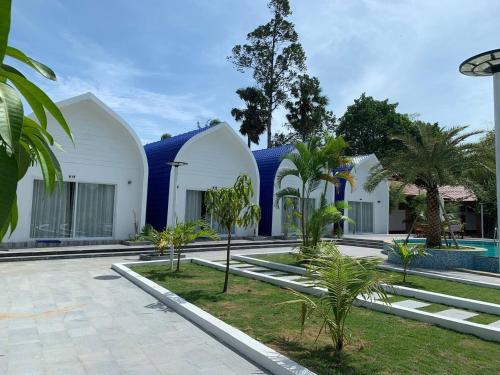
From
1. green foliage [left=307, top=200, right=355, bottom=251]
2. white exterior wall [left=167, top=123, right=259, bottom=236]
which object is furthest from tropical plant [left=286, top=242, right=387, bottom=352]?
white exterior wall [left=167, top=123, right=259, bottom=236]

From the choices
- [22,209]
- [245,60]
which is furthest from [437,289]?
[245,60]

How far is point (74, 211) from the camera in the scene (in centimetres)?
1539

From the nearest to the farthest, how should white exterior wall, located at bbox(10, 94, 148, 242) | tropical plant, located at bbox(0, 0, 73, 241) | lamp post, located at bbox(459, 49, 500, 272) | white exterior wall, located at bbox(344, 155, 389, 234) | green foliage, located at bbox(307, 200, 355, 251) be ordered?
tropical plant, located at bbox(0, 0, 73, 241), green foliage, located at bbox(307, 200, 355, 251), lamp post, located at bbox(459, 49, 500, 272), white exterior wall, located at bbox(10, 94, 148, 242), white exterior wall, located at bbox(344, 155, 389, 234)

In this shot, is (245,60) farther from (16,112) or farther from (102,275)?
(16,112)

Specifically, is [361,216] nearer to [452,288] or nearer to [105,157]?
[105,157]

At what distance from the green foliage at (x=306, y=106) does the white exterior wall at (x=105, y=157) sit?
64.4 ft

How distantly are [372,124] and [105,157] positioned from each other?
29991mm

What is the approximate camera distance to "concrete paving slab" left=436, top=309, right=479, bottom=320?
22.0ft

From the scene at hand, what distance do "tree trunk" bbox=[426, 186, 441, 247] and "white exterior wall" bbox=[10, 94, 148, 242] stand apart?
439 inches

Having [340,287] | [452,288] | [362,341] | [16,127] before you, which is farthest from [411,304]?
[16,127]

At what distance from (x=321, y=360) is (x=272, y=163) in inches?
697

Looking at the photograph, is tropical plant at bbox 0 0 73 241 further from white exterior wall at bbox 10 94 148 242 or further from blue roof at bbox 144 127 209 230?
blue roof at bbox 144 127 209 230

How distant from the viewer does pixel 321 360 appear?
14.8 feet

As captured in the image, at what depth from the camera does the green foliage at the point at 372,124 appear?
3934 cm
